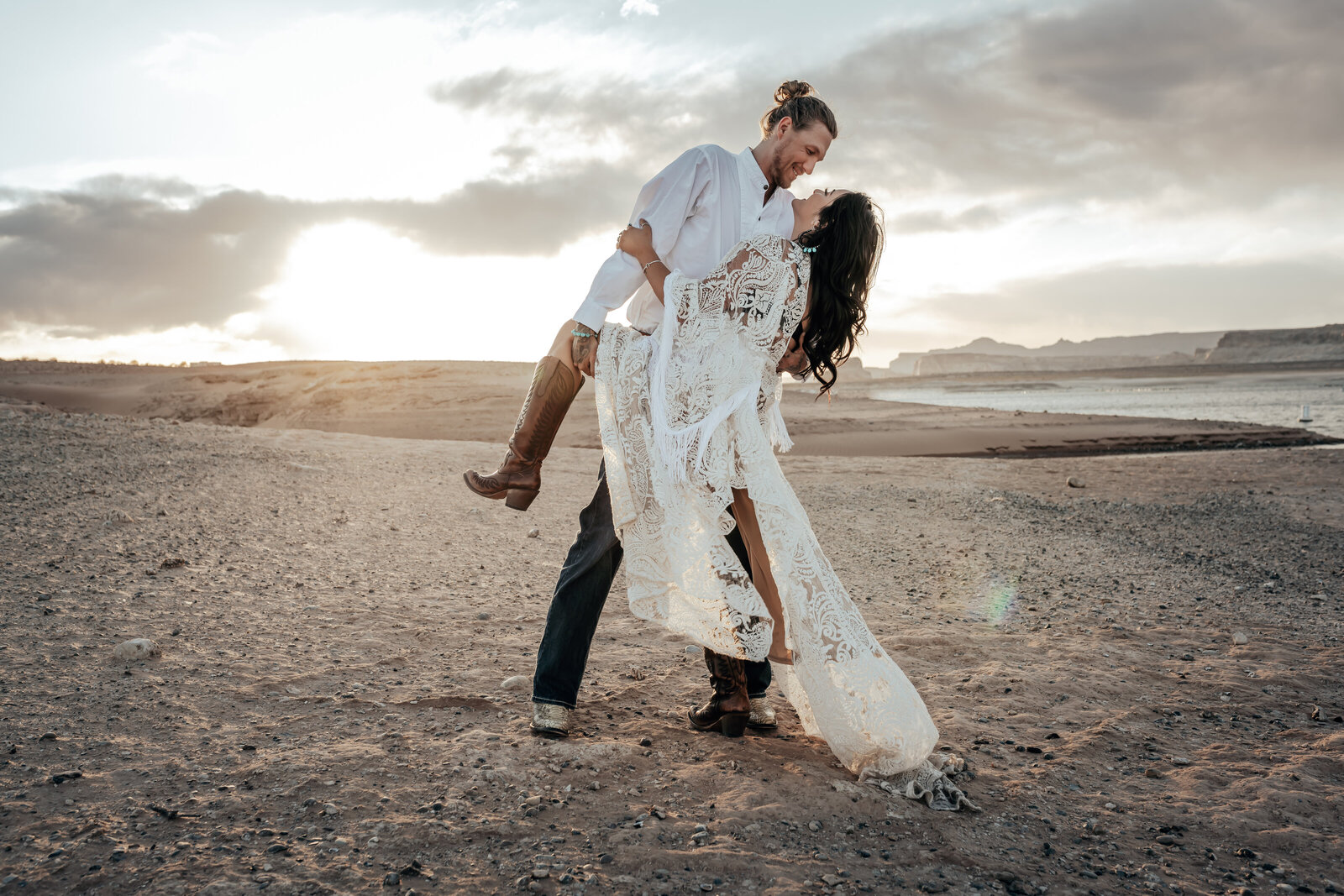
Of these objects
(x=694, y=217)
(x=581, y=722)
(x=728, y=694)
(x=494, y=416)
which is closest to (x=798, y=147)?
(x=694, y=217)

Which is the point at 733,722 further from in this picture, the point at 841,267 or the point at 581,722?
the point at 841,267

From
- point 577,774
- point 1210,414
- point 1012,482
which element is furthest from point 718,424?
point 1210,414

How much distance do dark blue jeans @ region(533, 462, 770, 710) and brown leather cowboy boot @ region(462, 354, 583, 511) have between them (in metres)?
0.26

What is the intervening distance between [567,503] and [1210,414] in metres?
24.5

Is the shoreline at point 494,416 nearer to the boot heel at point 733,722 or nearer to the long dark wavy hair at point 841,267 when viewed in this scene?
the boot heel at point 733,722

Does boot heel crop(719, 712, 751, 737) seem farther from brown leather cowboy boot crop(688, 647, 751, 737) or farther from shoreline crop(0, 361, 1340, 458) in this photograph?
shoreline crop(0, 361, 1340, 458)

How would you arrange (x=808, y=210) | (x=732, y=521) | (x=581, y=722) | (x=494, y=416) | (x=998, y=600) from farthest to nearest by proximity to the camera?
1. (x=494, y=416)
2. (x=998, y=600)
3. (x=581, y=722)
4. (x=808, y=210)
5. (x=732, y=521)

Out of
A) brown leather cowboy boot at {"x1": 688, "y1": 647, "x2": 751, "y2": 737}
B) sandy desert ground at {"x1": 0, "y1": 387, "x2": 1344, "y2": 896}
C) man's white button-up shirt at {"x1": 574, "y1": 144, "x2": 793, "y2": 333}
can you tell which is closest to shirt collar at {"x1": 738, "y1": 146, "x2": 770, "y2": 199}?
man's white button-up shirt at {"x1": 574, "y1": 144, "x2": 793, "y2": 333}

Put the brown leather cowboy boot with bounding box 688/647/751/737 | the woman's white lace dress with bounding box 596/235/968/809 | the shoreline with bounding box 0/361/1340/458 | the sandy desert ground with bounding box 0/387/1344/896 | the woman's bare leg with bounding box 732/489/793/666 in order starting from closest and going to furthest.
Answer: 1. the sandy desert ground with bounding box 0/387/1344/896
2. the woman's white lace dress with bounding box 596/235/968/809
3. the woman's bare leg with bounding box 732/489/793/666
4. the brown leather cowboy boot with bounding box 688/647/751/737
5. the shoreline with bounding box 0/361/1340/458

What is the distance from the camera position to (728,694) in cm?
295

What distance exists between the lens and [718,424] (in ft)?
8.37

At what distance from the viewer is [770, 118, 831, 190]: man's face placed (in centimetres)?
263

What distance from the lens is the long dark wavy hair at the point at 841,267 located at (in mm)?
2627

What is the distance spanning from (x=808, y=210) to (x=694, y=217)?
431 millimetres
